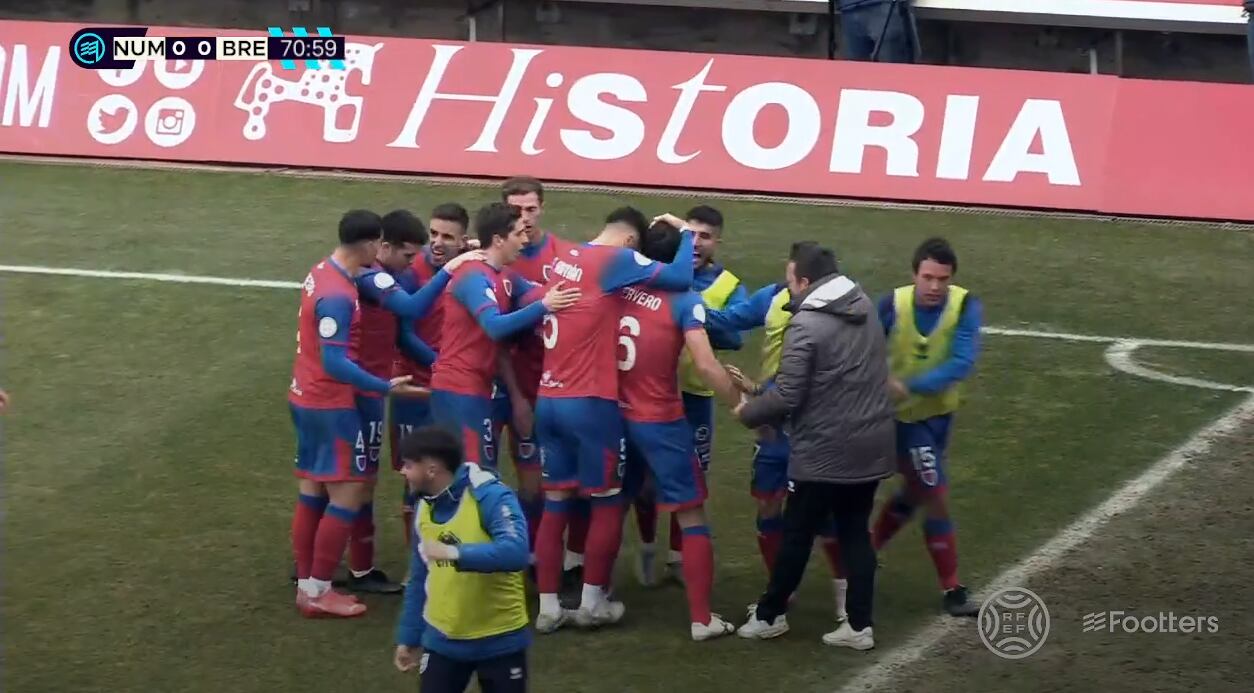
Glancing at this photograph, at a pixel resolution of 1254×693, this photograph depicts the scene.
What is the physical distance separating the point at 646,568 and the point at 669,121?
829 centimetres

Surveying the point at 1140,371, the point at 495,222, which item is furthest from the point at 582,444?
the point at 1140,371

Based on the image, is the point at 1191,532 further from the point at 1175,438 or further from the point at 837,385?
the point at 837,385

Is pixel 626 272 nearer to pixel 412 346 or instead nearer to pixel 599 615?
pixel 412 346

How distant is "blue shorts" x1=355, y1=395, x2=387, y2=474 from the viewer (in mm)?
8922

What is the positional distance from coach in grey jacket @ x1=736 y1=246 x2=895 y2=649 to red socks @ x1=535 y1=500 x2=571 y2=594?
1.10 metres

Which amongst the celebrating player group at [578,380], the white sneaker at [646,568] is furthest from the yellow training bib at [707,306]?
the white sneaker at [646,568]

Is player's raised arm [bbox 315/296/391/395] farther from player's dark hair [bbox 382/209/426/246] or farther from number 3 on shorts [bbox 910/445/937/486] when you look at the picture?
number 3 on shorts [bbox 910/445/937/486]

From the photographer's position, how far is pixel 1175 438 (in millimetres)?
11266

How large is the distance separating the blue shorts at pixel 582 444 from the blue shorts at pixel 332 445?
95cm

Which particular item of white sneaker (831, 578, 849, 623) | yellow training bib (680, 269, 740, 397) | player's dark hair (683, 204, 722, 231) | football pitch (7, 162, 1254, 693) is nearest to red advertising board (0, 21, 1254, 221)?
football pitch (7, 162, 1254, 693)

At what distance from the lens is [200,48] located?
59.9 feet

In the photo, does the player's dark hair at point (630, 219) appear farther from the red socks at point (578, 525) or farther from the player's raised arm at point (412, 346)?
the red socks at point (578, 525)

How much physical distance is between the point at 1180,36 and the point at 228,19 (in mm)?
12902

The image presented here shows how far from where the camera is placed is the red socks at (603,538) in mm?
8586
